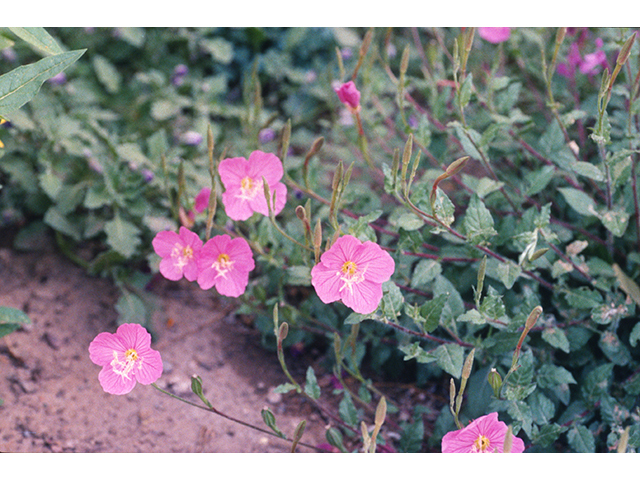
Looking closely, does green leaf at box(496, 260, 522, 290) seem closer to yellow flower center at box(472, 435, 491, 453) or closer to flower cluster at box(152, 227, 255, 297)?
yellow flower center at box(472, 435, 491, 453)

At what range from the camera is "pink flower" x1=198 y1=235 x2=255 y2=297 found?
1.21 meters

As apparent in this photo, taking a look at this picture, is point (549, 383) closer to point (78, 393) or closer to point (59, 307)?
point (78, 393)

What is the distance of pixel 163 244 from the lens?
1.24 metres

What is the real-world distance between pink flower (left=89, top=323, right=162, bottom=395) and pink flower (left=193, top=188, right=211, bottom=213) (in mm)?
470

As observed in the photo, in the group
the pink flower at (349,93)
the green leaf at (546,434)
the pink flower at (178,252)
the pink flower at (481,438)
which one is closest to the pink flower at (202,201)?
the pink flower at (178,252)

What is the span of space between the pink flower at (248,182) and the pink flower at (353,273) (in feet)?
0.73

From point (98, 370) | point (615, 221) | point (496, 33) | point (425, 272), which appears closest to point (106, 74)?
point (98, 370)

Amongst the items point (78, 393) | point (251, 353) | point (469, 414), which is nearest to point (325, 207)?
point (251, 353)

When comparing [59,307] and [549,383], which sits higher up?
[549,383]

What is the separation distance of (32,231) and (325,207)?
0.96 meters

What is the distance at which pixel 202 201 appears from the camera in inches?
58.4

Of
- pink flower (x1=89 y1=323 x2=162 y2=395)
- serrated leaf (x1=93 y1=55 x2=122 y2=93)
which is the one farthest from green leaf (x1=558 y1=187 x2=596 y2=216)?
serrated leaf (x1=93 y1=55 x2=122 y2=93)

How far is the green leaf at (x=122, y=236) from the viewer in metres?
1.68

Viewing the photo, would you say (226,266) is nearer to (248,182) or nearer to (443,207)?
(248,182)
